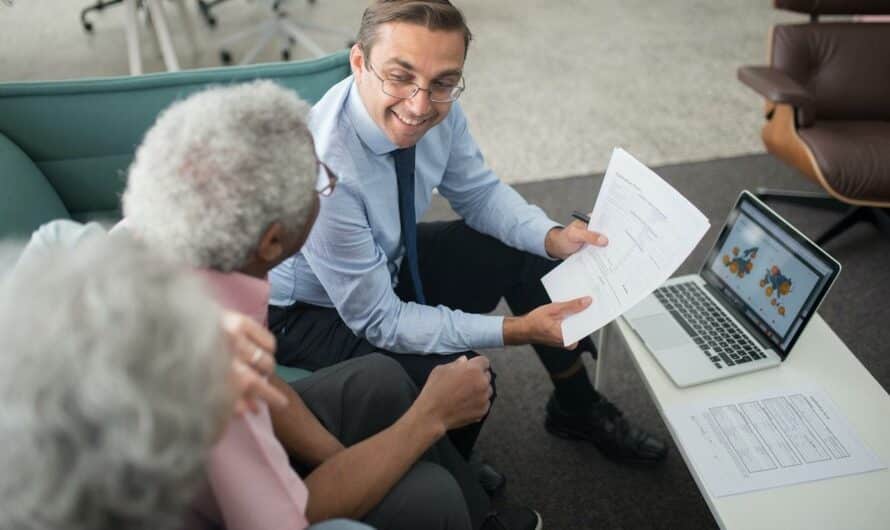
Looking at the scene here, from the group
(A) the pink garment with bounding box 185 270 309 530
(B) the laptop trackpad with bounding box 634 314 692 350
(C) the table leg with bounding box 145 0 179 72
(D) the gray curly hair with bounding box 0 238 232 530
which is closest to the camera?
(D) the gray curly hair with bounding box 0 238 232 530

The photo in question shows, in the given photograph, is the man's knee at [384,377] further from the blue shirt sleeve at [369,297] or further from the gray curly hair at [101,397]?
the gray curly hair at [101,397]

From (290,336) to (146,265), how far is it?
2.55ft

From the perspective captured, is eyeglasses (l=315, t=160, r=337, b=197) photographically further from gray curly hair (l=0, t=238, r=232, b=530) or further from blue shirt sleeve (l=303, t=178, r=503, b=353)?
gray curly hair (l=0, t=238, r=232, b=530)

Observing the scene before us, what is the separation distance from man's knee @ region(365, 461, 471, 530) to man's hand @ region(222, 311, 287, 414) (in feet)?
1.11

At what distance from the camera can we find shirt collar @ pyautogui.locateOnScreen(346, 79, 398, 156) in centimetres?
125

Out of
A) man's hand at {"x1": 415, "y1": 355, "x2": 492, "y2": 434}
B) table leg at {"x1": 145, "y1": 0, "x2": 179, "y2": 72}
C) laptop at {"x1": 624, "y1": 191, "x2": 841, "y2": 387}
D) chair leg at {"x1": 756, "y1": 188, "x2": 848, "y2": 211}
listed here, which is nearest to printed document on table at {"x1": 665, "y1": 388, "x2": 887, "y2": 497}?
laptop at {"x1": 624, "y1": 191, "x2": 841, "y2": 387}

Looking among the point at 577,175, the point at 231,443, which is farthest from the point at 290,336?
the point at 577,175

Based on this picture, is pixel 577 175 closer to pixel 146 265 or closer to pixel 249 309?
pixel 249 309

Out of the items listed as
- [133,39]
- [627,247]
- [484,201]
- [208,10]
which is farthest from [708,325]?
[208,10]

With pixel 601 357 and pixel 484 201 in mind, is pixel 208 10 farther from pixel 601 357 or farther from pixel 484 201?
pixel 601 357

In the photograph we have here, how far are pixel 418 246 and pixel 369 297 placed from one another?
298 millimetres

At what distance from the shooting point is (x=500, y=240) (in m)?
1.52

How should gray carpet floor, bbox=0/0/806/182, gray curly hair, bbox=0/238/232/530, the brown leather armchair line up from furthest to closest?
gray carpet floor, bbox=0/0/806/182, the brown leather armchair, gray curly hair, bbox=0/238/232/530

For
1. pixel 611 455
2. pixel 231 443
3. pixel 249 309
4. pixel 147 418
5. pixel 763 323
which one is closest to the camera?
pixel 147 418
